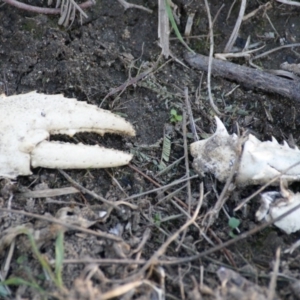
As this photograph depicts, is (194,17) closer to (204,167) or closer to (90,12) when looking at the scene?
(90,12)

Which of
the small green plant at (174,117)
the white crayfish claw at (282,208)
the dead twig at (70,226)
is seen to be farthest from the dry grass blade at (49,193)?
the white crayfish claw at (282,208)

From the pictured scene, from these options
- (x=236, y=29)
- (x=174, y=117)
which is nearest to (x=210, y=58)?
(x=236, y=29)

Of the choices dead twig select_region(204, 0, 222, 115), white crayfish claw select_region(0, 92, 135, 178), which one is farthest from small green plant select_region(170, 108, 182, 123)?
white crayfish claw select_region(0, 92, 135, 178)

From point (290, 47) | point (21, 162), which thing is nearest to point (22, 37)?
point (21, 162)

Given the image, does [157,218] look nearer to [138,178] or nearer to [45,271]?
[138,178]

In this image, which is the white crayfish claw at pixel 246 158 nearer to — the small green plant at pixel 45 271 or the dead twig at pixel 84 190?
the dead twig at pixel 84 190
